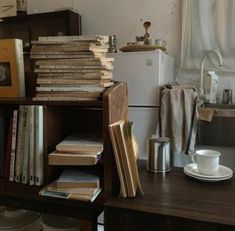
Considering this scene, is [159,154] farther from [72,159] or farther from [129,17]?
[129,17]

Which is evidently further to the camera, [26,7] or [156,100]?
[26,7]

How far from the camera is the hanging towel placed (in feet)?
7.55

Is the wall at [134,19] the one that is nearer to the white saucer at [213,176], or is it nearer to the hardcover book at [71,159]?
the white saucer at [213,176]

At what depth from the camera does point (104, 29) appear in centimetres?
323

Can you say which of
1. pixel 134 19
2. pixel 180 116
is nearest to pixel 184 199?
pixel 180 116

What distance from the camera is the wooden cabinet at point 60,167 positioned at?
907 millimetres

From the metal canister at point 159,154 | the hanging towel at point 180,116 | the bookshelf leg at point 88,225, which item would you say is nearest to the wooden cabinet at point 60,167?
the bookshelf leg at point 88,225

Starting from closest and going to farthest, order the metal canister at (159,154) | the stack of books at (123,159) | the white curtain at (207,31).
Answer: the stack of books at (123,159)
the metal canister at (159,154)
the white curtain at (207,31)

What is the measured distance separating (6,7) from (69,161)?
10.7 feet

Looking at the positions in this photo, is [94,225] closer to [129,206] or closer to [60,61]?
[129,206]

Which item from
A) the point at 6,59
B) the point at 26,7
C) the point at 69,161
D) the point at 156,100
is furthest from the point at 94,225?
the point at 26,7

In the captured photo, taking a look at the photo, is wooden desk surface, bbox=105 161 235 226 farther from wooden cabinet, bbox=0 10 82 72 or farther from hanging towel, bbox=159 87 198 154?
wooden cabinet, bbox=0 10 82 72

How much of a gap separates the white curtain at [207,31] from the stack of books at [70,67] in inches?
79.0

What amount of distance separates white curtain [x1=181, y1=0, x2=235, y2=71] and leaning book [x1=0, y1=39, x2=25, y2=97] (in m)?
2.04
